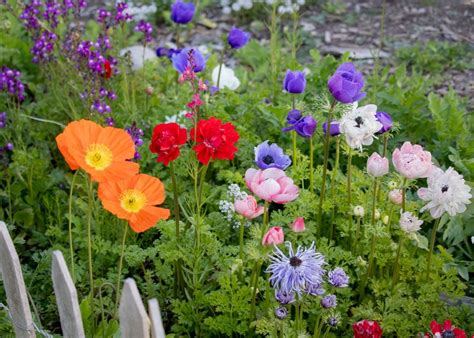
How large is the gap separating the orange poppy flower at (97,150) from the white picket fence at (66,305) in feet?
0.83

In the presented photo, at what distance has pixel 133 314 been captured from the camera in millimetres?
1615

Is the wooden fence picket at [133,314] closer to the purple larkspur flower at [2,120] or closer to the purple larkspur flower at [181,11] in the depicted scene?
the purple larkspur flower at [2,120]

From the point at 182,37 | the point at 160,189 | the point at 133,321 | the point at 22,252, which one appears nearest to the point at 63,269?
the point at 133,321

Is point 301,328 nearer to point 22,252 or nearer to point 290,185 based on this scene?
point 290,185

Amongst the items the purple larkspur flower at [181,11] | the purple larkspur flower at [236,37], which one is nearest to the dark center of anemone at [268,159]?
the purple larkspur flower at [236,37]

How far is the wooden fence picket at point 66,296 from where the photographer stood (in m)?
1.70

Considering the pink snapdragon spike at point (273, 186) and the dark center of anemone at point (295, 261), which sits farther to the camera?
the pink snapdragon spike at point (273, 186)

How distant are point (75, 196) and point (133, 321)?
1.57 metres

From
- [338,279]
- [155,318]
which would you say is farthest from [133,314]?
[338,279]

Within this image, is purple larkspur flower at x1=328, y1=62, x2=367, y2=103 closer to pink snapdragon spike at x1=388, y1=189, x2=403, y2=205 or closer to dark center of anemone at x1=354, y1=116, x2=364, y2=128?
dark center of anemone at x1=354, y1=116, x2=364, y2=128

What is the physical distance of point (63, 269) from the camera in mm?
1697

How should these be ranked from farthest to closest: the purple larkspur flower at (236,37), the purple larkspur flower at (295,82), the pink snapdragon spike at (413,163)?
the purple larkspur flower at (236,37)
the purple larkspur flower at (295,82)
the pink snapdragon spike at (413,163)

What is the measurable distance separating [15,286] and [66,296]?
24 centimetres

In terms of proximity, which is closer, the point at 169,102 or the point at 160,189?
the point at 160,189
